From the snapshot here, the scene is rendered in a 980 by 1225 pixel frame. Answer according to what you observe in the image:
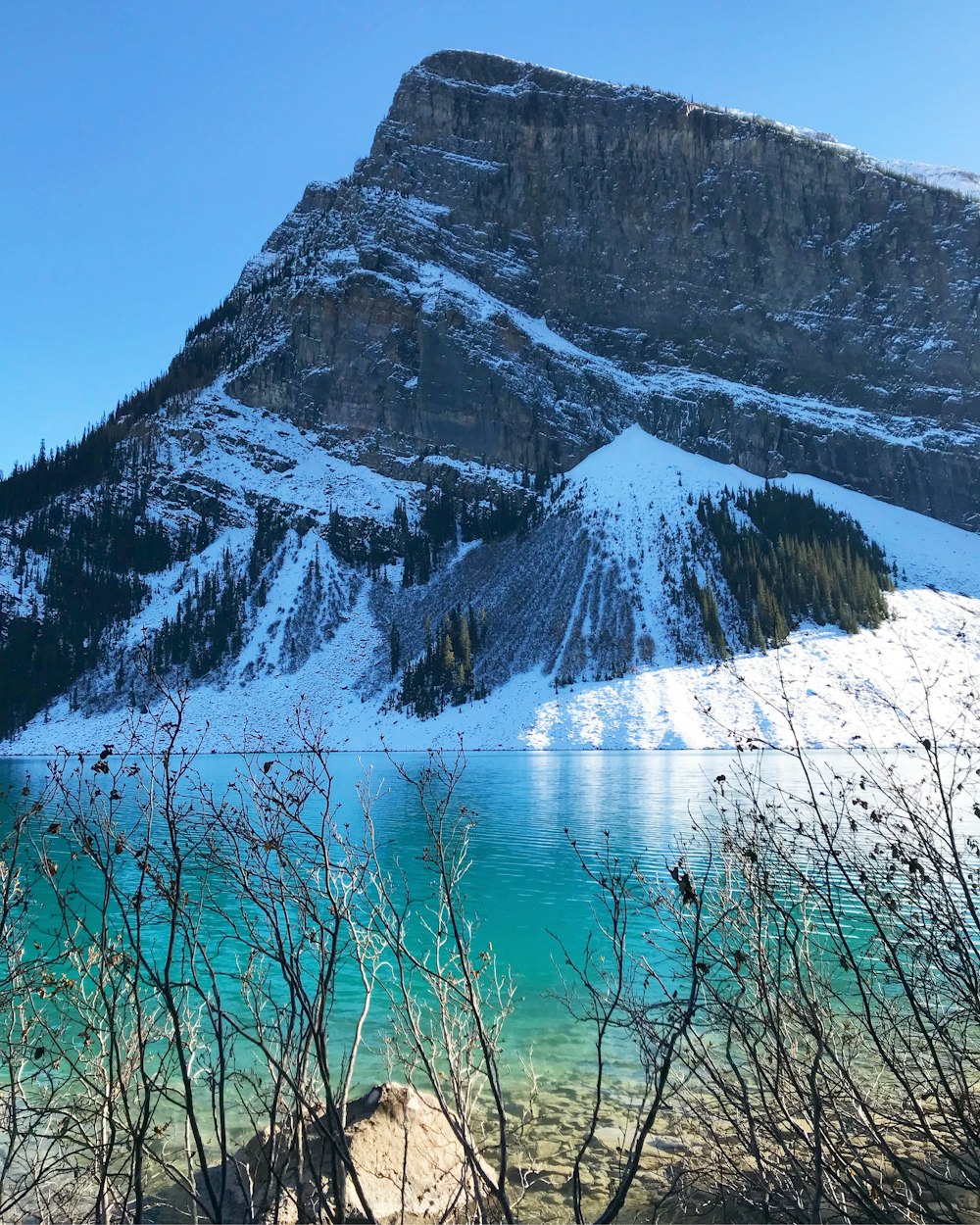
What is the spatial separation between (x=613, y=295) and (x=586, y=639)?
8841 centimetres

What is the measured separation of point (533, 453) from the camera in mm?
113500

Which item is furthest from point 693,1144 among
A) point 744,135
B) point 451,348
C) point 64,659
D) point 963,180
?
point 963,180

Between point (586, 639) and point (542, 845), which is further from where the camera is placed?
point (586, 639)

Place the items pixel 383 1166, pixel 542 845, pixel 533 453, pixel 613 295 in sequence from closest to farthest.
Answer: pixel 383 1166 < pixel 542 845 < pixel 533 453 < pixel 613 295

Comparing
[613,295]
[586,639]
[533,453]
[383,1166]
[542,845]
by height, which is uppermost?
[613,295]

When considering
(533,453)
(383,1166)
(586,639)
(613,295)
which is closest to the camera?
(383,1166)

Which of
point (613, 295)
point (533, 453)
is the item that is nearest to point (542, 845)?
point (533, 453)

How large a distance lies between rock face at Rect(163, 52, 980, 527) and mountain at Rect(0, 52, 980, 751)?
0.50 m

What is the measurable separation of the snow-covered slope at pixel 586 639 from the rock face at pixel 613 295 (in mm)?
11190

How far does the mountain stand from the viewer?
70.6m

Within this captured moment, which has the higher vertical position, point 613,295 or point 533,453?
point 613,295

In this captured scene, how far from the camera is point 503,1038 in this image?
377 inches

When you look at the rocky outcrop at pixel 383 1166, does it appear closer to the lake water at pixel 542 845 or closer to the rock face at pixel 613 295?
the lake water at pixel 542 845

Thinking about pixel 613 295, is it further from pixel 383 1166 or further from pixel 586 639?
pixel 383 1166
